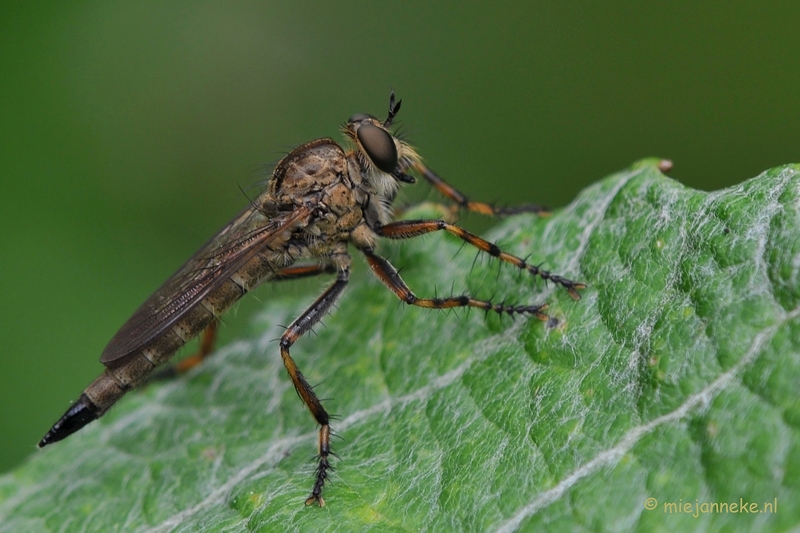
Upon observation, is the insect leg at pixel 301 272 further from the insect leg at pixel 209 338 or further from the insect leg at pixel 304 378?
the insect leg at pixel 304 378

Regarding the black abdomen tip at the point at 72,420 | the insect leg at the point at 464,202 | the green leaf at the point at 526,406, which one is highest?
the black abdomen tip at the point at 72,420

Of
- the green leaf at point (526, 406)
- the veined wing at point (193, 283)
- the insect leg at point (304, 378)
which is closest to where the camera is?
the green leaf at point (526, 406)

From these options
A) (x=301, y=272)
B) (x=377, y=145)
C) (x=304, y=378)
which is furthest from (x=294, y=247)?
(x=304, y=378)

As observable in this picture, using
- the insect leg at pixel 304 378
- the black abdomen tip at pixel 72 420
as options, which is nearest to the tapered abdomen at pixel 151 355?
the black abdomen tip at pixel 72 420

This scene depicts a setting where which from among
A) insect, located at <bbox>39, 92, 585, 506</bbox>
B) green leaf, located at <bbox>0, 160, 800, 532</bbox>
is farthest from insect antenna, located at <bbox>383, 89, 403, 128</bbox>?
green leaf, located at <bbox>0, 160, 800, 532</bbox>

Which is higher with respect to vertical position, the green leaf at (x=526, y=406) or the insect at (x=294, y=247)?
the insect at (x=294, y=247)

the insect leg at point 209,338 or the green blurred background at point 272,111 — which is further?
the green blurred background at point 272,111

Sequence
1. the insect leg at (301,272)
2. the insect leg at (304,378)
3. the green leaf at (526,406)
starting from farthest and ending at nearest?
1. the insect leg at (301,272)
2. the insect leg at (304,378)
3. the green leaf at (526,406)

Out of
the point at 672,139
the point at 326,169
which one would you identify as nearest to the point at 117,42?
the point at 326,169
